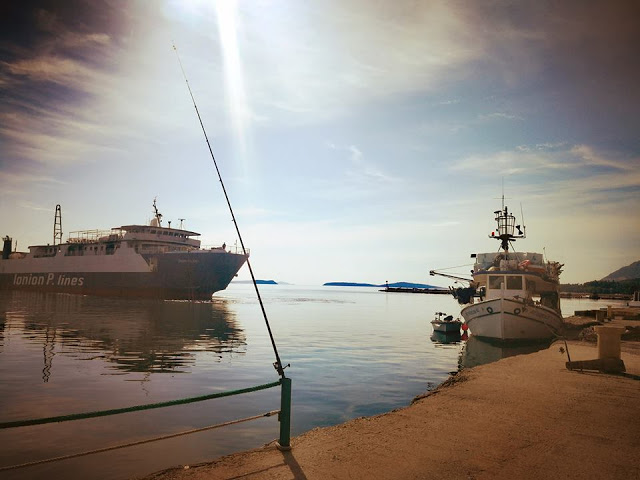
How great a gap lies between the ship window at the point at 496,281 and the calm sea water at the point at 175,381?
4.19 metres

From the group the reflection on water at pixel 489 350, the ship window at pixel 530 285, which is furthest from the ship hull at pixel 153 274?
the ship window at pixel 530 285

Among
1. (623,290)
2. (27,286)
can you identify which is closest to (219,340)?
A: (27,286)

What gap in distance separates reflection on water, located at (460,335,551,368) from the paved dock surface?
37.3 feet

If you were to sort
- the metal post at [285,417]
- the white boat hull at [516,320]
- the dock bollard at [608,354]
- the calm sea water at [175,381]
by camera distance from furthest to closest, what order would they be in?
the white boat hull at [516,320] < the dock bollard at [608,354] < the calm sea water at [175,381] < the metal post at [285,417]

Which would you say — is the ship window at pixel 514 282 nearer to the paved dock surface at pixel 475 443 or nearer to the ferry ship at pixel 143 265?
the paved dock surface at pixel 475 443

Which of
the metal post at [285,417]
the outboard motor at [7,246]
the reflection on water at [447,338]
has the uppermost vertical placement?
the outboard motor at [7,246]

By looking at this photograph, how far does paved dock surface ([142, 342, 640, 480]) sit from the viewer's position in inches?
203

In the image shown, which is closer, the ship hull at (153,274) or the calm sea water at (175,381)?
the calm sea water at (175,381)

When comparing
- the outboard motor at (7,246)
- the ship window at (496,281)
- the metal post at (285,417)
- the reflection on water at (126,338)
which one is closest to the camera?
the metal post at (285,417)

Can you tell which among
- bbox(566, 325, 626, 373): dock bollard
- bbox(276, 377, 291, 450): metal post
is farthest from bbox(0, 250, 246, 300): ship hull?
bbox(276, 377, 291, 450): metal post

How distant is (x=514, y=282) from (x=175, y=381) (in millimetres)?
23407

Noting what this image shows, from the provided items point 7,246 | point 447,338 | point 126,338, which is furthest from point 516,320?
point 7,246

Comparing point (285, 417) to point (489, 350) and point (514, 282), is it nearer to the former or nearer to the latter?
point (489, 350)

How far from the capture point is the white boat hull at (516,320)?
25.8 metres
